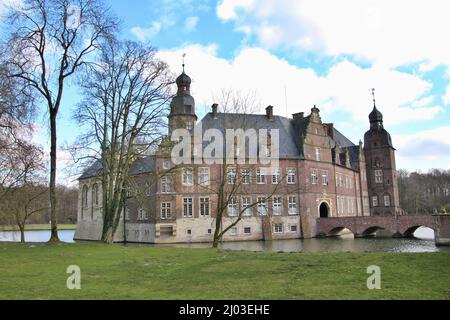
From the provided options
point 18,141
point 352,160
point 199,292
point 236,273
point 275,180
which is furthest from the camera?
point 352,160

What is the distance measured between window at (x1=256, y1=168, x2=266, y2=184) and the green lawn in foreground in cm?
2897

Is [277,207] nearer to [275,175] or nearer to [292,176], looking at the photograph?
[275,175]

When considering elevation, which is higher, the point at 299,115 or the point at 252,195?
the point at 299,115

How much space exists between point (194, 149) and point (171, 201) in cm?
538

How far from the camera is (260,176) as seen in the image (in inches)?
1734

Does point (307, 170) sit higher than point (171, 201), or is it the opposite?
point (307, 170)

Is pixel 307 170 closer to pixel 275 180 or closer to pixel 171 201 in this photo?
pixel 275 180

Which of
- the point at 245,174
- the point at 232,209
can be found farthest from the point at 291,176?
the point at 245,174

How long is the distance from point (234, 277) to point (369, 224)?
3729 centimetres

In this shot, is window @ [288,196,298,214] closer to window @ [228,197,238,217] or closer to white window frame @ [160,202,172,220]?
window @ [228,197,238,217]

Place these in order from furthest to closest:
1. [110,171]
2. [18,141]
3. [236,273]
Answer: [110,171], [18,141], [236,273]

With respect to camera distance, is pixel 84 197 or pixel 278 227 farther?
pixel 84 197
